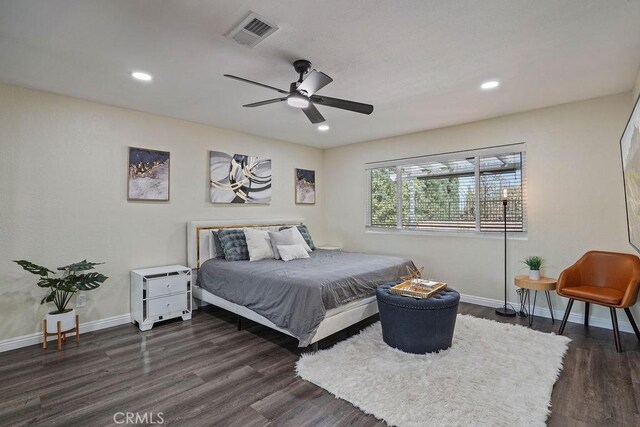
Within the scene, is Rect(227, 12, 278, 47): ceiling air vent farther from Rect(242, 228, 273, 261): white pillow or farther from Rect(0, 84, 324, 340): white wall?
Rect(242, 228, 273, 261): white pillow

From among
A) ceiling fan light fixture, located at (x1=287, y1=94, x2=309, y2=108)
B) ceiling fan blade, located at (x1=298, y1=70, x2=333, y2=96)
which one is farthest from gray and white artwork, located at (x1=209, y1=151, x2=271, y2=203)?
ceiling fan blade, located at (x1=298, y1=70, x2=333, y2=96)

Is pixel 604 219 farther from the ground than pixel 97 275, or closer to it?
farther from the ground

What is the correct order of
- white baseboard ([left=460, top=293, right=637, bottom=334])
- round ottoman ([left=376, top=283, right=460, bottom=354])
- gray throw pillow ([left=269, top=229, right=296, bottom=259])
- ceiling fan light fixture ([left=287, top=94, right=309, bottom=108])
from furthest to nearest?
1. gray throw pillow ([left=269, top=229, right=296, bottom=259])
2. white baseboard ([left=460, top=293, right=637, bottom=334])
3. round ottoman ([left=376, top=283, right=460, bottom=354])
4. ceiling fan light fixture ([left=287, top=94, right=309, bottom=108])

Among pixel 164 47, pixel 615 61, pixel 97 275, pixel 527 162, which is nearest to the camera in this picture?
pixel 164 47

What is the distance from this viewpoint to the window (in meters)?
4.19

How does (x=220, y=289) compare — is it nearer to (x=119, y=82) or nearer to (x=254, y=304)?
(x=254, y=304)

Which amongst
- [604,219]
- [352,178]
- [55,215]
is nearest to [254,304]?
[55,215]

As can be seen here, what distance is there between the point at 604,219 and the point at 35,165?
6.20 metres

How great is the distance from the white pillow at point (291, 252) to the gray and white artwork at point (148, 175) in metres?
1.69

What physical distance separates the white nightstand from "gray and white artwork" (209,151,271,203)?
4.20 ft

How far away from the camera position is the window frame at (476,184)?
4.07 meters

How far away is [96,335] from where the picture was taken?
11.1ft

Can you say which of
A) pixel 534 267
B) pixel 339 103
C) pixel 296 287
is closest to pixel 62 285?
pixel 296 287

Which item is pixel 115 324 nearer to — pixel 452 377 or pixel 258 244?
pixel 258 244
